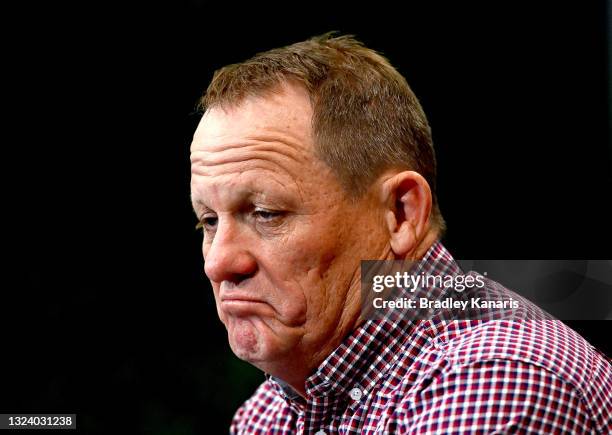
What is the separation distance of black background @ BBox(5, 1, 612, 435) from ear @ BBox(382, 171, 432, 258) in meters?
1.23

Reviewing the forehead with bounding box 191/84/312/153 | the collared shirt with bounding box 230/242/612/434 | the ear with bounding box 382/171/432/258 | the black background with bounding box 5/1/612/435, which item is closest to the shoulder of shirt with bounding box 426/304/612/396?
the collared shirt with bounding box 230/242/612/434

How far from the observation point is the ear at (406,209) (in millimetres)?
1916

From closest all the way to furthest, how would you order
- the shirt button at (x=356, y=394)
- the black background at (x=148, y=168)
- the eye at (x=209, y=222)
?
the shirt button at (x=356, y=394), the eye at (x=209, y=222), the black background at (x=148, y=168)

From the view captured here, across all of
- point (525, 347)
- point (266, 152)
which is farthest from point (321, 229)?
point (525, 347)

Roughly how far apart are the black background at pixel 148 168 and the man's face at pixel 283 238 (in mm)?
1335

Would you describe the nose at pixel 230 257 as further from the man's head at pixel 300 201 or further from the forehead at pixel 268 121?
the forehead at pixel 268 121

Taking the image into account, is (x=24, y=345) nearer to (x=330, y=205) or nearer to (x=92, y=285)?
(x=92, y=285)

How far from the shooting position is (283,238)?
1.86 m

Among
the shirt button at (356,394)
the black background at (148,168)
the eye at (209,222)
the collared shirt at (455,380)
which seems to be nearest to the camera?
the collared shirt at (455,380)

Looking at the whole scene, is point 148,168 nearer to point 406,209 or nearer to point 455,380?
point 406,209

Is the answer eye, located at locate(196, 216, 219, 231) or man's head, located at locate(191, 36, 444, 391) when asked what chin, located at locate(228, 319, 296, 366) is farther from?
eye, located at locate(196, 216, 219, 231)

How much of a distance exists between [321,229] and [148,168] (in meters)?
1.73

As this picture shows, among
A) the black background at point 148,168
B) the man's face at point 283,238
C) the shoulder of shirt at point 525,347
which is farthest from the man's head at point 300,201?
the black background at point 148,168

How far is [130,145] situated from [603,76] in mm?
1811
